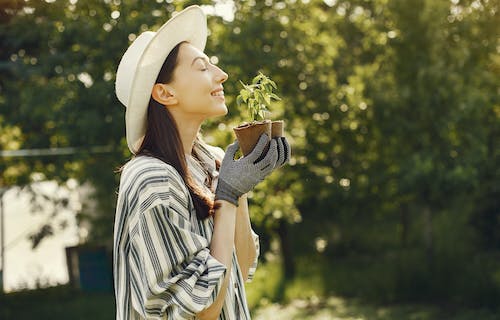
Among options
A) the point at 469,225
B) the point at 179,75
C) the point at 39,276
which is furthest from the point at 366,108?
the point at 179,75

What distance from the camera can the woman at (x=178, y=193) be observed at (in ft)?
6.97

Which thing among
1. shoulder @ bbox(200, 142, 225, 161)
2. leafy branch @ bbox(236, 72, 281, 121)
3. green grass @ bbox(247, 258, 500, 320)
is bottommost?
green grass @ bbox(247, 258, 500, 320)

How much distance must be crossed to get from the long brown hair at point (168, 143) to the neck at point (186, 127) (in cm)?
2

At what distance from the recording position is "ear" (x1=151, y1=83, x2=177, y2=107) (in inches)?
91.6

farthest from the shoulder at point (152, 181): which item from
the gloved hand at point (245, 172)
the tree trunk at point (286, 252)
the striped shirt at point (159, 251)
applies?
the tree trunk at point (286, 252)

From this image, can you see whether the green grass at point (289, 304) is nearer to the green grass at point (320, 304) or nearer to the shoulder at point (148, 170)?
the green grass at point (320, 304)

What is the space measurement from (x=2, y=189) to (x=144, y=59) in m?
7.42

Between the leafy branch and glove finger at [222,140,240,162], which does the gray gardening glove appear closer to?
glove finger at [222,140,240,162]

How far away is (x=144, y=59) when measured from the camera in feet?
7.57

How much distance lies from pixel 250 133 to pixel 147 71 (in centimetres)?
32

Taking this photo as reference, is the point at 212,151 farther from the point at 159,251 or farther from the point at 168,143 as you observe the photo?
the point at 159,251

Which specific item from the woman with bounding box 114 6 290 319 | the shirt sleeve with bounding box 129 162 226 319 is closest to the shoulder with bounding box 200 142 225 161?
the woman with bounding box 114 6 290 319

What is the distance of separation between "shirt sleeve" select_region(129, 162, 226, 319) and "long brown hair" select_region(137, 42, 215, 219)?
3.4 inches

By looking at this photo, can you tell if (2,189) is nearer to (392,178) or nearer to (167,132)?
(392,178)
